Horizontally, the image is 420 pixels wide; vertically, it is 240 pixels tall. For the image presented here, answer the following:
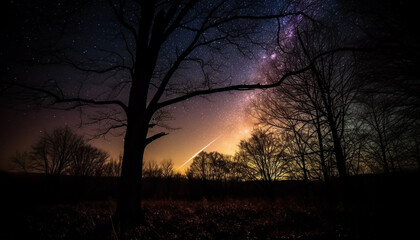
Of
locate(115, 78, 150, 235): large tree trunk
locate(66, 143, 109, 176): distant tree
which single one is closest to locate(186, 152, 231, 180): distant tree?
locate(66, 143, 109, 176): distant tree

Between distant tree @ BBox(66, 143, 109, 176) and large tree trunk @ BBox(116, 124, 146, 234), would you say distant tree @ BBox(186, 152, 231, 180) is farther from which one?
large tree trunk @ BBox(116, 124, 146, 234)

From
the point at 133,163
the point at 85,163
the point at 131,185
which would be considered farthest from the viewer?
the point at 85,163

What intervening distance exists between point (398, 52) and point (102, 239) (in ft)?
30.1

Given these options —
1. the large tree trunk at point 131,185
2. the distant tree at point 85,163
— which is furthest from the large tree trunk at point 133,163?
the distant tree at point 85,163

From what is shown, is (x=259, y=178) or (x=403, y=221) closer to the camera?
(x=403, y=221)

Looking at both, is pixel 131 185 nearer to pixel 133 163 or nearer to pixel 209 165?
pixel 133 163

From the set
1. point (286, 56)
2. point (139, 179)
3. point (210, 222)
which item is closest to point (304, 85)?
point (286, 56)

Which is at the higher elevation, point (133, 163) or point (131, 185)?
point (133, 163)

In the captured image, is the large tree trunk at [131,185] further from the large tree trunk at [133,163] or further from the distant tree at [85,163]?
the distant tree at [85,163]

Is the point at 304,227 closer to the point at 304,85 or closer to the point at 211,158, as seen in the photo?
the point at 304,85

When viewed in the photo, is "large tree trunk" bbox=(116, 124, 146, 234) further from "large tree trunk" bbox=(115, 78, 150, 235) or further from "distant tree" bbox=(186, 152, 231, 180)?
"distant tree" bbox=(186, 152, 231, 180)

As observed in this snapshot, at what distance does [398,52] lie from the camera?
194 inches

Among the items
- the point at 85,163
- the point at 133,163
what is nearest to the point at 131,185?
the point at 133,163

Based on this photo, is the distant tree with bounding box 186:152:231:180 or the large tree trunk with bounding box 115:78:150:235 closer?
the large tree trunk with bounding box 115:78:150:235
